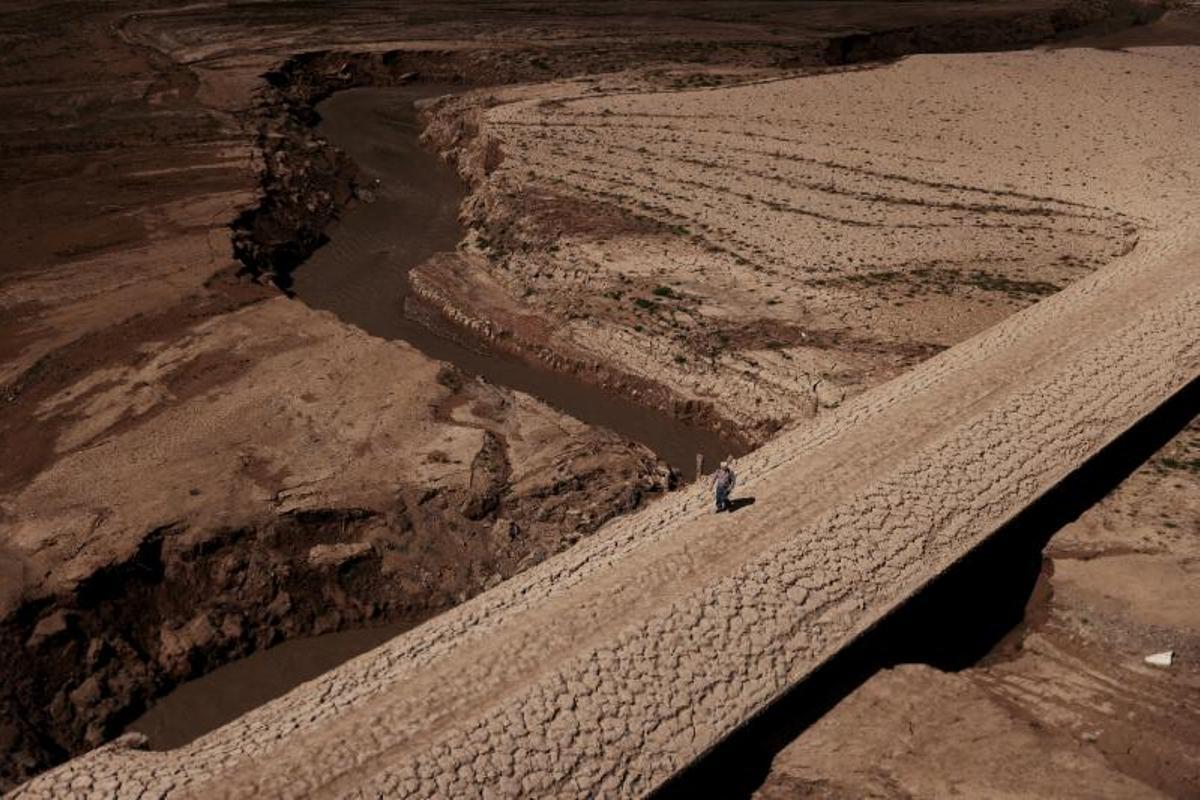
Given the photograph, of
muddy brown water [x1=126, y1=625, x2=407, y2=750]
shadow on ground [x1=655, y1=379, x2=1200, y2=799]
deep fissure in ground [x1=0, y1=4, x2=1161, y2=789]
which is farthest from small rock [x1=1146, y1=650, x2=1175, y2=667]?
muddy brown water [x1=126, y1=625, x2=407, y2=750]

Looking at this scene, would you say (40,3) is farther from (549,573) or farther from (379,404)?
(549,573)

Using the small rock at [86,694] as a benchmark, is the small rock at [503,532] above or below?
above

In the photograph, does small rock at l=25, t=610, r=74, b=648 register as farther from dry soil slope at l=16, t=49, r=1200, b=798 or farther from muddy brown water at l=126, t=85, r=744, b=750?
dry soil slope at l=16, t=49, r=1200, b=798

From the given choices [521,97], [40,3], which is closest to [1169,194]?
[521,97]

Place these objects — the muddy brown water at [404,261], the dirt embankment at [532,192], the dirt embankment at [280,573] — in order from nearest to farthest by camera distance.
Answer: the dirt embankment at [280,573] → the muddy brown water at [404,261] → the dirt embankment at [532,192]

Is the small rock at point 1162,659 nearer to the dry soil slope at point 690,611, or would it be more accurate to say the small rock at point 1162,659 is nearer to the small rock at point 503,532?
the dry soil slope at point 690,611

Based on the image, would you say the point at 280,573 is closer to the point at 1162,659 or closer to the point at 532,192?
the point at 1162,659

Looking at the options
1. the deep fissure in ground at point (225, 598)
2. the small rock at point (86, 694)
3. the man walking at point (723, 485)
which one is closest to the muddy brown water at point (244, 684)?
the deep fissure in ground at point (225, 598)
